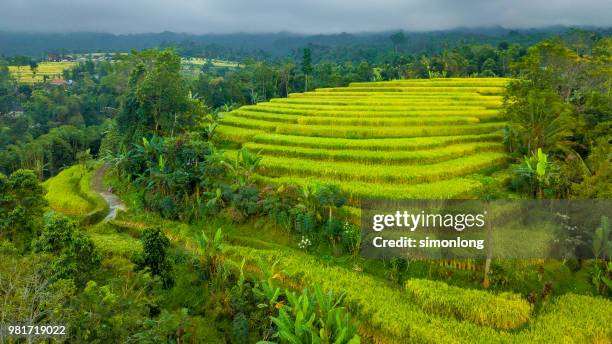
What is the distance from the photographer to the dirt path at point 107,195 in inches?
694

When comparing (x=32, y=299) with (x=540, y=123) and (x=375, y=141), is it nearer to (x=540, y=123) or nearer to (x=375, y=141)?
(x=375, y=141)

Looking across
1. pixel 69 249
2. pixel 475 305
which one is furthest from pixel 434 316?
pixel 69 249

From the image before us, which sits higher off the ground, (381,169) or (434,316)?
(381,169)

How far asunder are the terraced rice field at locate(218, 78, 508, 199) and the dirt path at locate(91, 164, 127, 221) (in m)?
5.98

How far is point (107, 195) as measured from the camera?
65.3ft

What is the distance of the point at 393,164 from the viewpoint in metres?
16.7

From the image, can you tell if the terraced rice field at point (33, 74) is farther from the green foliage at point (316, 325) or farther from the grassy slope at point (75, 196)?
the green foliage at point (316, 325)

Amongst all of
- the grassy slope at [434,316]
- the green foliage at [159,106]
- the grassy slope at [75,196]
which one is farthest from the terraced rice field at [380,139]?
the grassy slope at [75,196]

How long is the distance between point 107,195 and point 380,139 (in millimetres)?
12731

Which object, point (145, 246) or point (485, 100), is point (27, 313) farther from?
point (485, 100)

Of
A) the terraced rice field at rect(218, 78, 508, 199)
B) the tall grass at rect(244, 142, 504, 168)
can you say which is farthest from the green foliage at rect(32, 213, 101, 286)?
the tall grass at rect(244, 142, 504, 168)

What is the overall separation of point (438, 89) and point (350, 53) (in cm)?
6739

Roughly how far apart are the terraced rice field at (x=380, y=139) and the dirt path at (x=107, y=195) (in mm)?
5985

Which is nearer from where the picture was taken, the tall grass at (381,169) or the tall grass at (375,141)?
the tall grass at (381,169)
